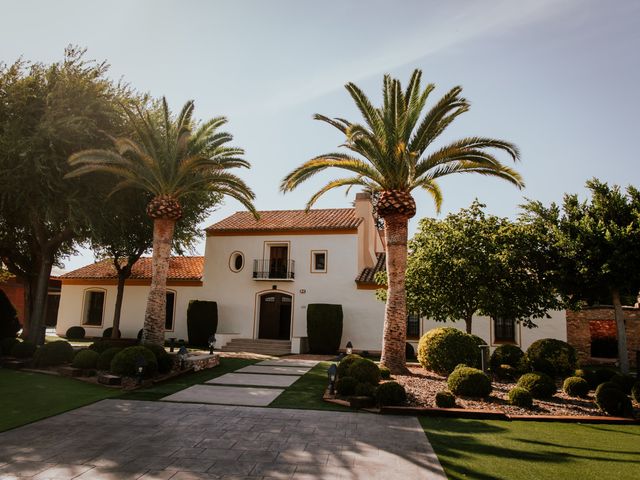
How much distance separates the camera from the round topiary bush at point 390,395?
9.48m

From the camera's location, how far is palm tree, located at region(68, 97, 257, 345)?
14750mm

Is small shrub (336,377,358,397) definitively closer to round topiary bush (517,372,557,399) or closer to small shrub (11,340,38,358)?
round topiary bush (517,372,557,399)

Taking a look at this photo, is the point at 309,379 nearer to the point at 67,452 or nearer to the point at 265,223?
the point at 67,452

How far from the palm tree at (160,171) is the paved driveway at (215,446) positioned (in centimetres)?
630

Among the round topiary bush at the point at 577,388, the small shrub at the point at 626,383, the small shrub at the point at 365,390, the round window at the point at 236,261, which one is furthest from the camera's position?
the round window at the point at 236,261

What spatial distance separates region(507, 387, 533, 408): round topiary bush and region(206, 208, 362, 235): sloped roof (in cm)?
1477

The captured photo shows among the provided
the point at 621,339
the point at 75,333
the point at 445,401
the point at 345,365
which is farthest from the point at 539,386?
the point at 75,333

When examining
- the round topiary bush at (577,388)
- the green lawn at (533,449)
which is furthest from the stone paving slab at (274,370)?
the round topiary bush at (577,388)

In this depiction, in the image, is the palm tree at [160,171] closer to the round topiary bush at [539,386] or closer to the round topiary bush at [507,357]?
the round topiary bush at [507,357]

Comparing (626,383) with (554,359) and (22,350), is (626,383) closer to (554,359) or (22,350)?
(554,359)

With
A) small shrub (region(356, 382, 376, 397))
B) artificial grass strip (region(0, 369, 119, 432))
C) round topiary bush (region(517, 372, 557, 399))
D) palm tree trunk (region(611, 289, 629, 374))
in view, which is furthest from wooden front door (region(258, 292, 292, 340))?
palm tree trunk (region(611, 289, 629, 374))

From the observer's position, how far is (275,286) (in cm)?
2492

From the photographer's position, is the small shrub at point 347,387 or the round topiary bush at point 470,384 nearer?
the round topiary bush at point 470,384

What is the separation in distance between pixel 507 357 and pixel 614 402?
4.96 m
